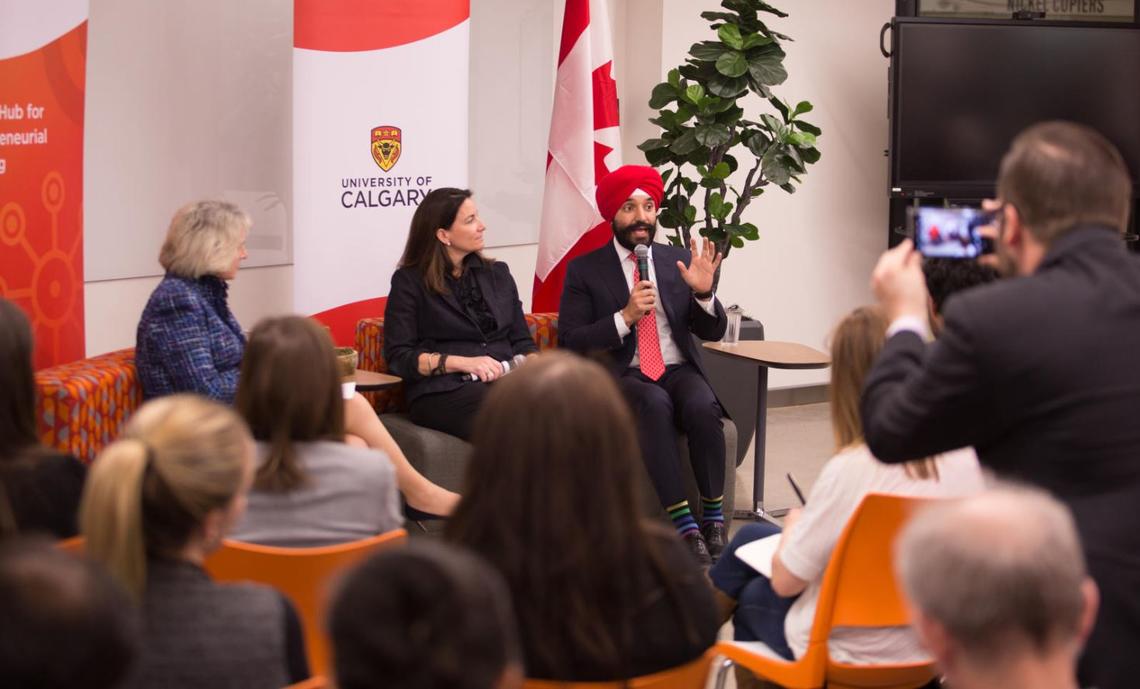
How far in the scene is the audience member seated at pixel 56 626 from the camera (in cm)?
115

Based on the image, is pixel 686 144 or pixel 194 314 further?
pixel 686 144

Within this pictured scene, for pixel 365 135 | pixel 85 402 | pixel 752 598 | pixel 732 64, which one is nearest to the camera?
pixel 752 598

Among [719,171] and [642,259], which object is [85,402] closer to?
[642,259]

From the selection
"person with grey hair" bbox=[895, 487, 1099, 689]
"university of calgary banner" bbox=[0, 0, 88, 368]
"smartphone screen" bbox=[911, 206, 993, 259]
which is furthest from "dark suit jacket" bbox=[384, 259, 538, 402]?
"person with grey hair" bbox=[895, 487, 1099, 689]

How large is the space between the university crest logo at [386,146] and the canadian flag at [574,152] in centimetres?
104

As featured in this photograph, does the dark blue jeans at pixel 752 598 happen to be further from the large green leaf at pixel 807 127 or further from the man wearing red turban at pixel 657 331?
the large green leaf at pixel 807 127

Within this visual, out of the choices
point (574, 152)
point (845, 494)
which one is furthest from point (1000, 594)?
point (574, 152)

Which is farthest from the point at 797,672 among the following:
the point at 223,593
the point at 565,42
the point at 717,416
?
the point at 565,42

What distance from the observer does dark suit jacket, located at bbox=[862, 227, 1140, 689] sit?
1918 mm

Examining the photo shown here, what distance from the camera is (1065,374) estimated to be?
192 centimetres

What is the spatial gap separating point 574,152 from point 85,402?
280cm

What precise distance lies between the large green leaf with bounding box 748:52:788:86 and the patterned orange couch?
3235mm

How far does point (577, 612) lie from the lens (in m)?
1.78

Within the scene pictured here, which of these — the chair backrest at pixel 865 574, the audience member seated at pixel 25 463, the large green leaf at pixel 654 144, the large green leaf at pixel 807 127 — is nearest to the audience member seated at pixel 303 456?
the audience member seated at pixel 25 463
